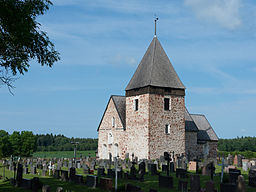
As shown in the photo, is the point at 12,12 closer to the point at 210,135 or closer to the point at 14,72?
the point at 14,72

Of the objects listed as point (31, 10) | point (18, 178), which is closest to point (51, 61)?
point (31, 10)

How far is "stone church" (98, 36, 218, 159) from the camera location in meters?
33.8

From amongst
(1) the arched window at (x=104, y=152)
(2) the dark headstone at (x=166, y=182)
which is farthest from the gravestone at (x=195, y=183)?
(1) the arched window at (x=104, y=152)

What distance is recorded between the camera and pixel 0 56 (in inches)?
622

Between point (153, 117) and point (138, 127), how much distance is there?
202 centimetres

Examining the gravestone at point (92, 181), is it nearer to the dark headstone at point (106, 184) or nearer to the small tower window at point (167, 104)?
the dark headstone at point (106, 184)

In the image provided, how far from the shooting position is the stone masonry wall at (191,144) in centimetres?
3781

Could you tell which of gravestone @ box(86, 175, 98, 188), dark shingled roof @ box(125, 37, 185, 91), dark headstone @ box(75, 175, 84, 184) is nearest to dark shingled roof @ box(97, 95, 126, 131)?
dark shingled roof @ box(125, 37, 185, 91)

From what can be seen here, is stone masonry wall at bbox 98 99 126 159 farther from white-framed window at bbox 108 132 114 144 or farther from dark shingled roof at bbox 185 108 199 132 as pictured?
dark shingled roof at bbox 185 108 199 132

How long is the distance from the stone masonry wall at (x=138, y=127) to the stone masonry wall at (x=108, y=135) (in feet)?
4.18

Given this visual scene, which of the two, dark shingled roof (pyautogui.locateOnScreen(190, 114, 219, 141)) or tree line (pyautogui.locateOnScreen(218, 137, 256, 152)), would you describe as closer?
dark shingled roof (pyautogui.locateOnScreen(190, 114, 219, 141))

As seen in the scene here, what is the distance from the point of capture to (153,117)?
33.9 m

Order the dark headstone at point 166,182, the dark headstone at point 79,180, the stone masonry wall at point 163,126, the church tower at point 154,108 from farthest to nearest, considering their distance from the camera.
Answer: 1. the church tower at point 154,108
2. the stone masonry wall at point 163,126
3. the dark headstone at point 79,180
4. the dark headstone at point 166,182

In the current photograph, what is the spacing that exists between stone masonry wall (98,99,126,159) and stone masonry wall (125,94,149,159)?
1.27m
